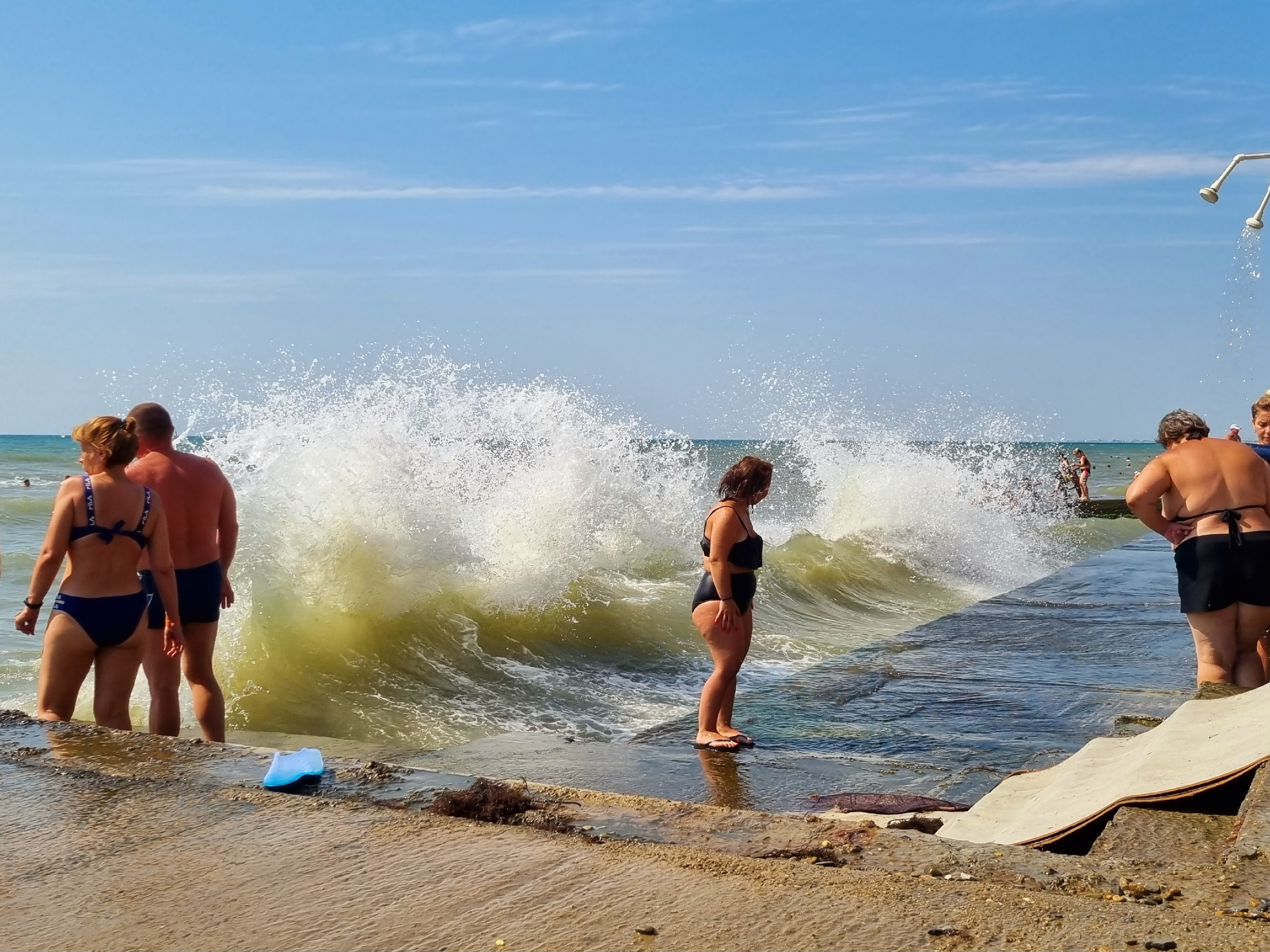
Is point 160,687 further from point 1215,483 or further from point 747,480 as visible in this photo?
point 1215,483

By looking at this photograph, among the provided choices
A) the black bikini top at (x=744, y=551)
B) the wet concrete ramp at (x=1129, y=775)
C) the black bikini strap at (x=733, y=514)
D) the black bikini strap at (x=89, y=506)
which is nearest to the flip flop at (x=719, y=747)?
the black bikini top at (x=744, y=551)

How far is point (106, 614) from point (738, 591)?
2.94 m

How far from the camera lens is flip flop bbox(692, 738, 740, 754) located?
5.95 m

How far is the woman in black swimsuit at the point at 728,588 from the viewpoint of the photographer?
235 inches

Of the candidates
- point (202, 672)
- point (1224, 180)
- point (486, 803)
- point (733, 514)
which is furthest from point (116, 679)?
point (1224, 180)

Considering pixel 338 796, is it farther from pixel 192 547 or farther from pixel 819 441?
pixel 819 441

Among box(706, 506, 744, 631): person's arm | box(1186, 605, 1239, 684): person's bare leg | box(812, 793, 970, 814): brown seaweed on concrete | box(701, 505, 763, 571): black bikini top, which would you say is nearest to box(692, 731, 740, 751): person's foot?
box(706, 506, 744, 631): person's arm

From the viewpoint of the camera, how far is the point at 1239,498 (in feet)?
18.0

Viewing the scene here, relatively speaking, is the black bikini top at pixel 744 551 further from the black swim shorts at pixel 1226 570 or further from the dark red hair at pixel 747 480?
the black swim shorts at pixel 1226 570

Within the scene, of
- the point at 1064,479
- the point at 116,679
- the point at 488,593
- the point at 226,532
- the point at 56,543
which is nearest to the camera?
the point at 56,543

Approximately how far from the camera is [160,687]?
5426mm

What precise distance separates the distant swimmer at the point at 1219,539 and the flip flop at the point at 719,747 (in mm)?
2205

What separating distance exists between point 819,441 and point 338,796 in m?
19.6

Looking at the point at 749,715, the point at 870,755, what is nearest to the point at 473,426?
the point at 749,715
